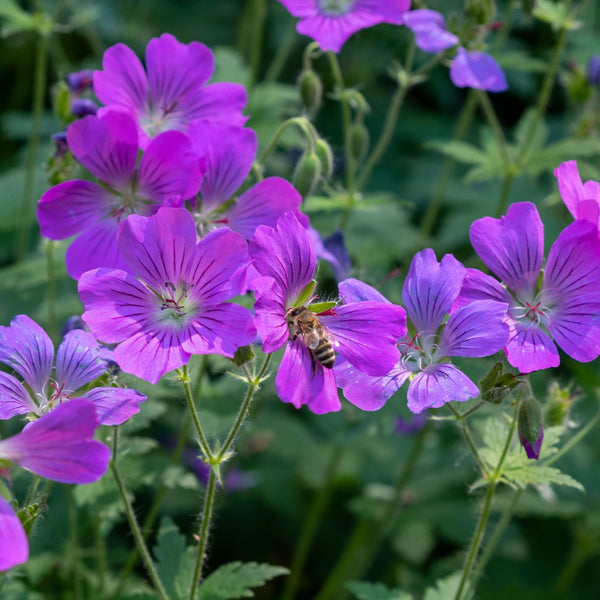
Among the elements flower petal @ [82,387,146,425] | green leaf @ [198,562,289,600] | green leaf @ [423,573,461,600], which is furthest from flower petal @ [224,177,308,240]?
green leaf @ [423,573,461,600]

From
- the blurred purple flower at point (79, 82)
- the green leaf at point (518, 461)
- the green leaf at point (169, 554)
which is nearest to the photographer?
the green leaf at point (518, 461)

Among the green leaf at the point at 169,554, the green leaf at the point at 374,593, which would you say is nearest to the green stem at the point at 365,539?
the green leaf at the point at 374,593

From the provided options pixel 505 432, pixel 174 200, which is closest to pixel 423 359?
pixel 505 432

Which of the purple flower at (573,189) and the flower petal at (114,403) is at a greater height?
the purple flower at (573,189)

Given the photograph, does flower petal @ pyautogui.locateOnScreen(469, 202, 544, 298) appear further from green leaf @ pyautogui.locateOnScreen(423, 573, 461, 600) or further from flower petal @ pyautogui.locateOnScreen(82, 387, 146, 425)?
green leaf @ pyautogui.locateOnScreen(423, 573, 461, 600)

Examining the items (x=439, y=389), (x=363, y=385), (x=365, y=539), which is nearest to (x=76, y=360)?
(x=363, y=385)

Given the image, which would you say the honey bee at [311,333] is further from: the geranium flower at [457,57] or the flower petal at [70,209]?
the geranium flower at [457,57]
